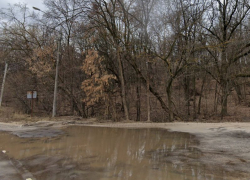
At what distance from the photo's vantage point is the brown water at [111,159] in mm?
5285

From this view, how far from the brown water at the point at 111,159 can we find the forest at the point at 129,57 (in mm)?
9519

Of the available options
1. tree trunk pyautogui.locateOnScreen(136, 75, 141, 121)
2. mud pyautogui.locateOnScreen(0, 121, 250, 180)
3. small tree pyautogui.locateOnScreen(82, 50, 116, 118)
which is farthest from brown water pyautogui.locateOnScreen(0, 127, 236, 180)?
tree trunk pyautogui.locateOnScreen(136, 75, 141, 121)

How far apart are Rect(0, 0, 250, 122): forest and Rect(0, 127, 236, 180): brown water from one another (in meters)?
9.52

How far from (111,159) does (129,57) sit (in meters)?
13.9

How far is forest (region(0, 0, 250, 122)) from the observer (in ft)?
61.1

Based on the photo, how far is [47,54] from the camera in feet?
72.8

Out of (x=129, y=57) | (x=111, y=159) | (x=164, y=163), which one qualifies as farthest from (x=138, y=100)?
(x=164, y=163)

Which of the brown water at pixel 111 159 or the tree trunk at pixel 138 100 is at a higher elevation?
the tree trunk at pixel 138 100

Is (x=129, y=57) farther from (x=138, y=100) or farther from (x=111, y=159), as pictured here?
(x=111, y=159)

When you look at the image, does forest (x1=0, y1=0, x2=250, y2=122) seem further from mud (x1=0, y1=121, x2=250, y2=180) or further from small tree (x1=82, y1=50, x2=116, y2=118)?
mud (x1=0, y1=121, x2=250, y2=180)

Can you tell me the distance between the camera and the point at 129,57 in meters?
19.6

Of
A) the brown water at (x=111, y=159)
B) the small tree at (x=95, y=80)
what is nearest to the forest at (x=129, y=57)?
the small tree at (x=95, y=80)

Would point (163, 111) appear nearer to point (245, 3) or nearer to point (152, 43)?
point (152, 43)

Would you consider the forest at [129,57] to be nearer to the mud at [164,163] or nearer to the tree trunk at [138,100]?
the tree trunk at [138,100]
